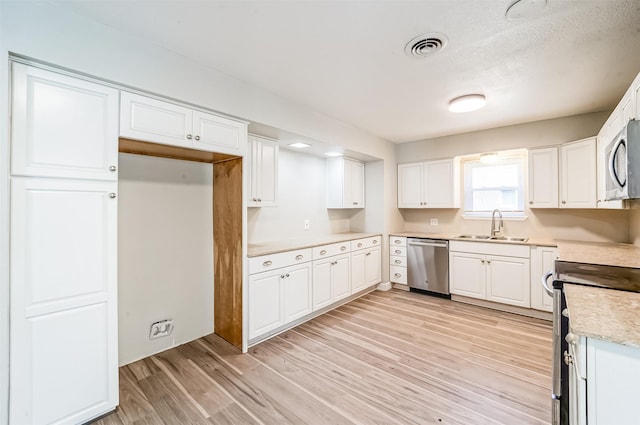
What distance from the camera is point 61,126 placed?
1.59 metres

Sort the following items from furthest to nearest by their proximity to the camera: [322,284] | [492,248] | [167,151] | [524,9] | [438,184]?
[438,184] → [492,248] → [322,284] → [167,151] → [524,9]

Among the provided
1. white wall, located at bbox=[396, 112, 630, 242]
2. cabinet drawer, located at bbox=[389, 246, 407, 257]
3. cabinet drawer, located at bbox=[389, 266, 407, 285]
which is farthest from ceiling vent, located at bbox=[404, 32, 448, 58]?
cabinet drawer, located at bbox=[389, 266, 407, 285]

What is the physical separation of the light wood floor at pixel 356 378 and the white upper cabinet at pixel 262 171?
1454 millimetres

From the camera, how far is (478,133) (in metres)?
4.00

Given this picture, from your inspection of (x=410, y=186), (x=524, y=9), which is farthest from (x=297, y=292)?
(x=524, y=9)

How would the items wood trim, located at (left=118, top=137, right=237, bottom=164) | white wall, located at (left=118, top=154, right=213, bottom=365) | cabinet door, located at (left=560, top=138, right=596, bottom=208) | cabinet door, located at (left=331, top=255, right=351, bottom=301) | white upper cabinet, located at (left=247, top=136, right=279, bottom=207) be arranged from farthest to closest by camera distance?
1. cabinet door, located at (left=331, top=255, right=351, bottom=301)
2. cabinet door, located at (left=560, top=138, right=596, bottom=208)
3. white upper cabinet, located at (left=247, top=136, right=279, bottom=207)
4. white wall, located at (left=118, top=154, right=213, bottom=365)
5. wood trim, located at (left=118, top=137, right=237, bottom=164)

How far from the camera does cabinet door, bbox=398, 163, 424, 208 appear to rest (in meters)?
4.53

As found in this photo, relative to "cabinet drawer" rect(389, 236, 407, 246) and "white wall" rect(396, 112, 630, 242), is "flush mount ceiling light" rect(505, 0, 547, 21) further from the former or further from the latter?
"cabinet drawer" rect(389, 236, 407, 246)

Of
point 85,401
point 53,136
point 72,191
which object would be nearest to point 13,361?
point 85,401

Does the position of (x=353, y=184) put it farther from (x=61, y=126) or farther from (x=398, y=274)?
(x=61, y=126)

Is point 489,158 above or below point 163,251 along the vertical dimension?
above

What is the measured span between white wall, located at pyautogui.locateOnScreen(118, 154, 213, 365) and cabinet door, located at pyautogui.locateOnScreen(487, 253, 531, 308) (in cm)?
346

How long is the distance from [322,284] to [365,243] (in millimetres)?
1068

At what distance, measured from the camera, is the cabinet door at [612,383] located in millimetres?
875
